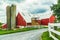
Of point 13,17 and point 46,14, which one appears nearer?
point 13,17

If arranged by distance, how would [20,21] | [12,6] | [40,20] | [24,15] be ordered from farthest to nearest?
[40,20], [24,15], [20,21], [12,6]

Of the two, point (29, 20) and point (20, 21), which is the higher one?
point (29, 20)

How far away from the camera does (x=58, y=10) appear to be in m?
24.4

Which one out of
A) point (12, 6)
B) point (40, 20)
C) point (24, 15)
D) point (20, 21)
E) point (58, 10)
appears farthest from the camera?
point (40, 20)

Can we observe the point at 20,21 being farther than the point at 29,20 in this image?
No

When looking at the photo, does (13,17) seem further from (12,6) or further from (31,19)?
(31,19)

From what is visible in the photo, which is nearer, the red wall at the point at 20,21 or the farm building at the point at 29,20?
the red wall at the point at 20,21

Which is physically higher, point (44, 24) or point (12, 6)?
point (12, 6)

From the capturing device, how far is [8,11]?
165 feet

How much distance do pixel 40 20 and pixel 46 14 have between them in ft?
12.0

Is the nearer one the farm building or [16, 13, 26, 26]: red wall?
[16, 13, 26, 26]: red wall

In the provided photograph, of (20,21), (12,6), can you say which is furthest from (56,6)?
(20,21)

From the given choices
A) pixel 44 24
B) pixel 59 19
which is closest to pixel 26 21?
pixel 44 24

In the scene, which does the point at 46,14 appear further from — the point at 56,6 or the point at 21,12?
the point at 56,6
